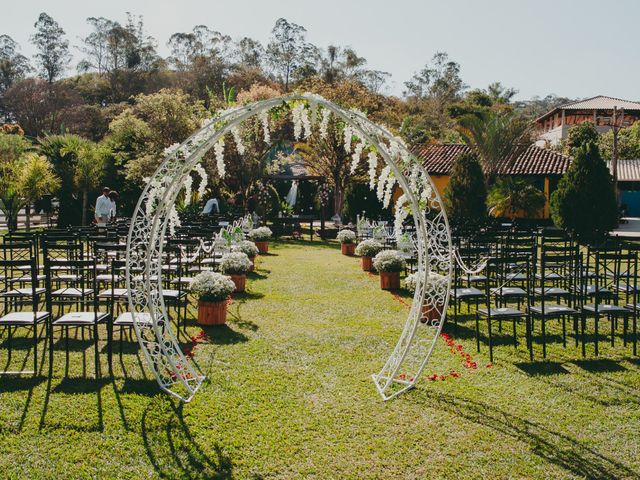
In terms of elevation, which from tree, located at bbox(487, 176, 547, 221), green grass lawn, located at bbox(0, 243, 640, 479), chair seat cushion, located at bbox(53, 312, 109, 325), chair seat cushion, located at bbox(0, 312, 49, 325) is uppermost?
tree, located at bbox(487, 176, 547, 221)

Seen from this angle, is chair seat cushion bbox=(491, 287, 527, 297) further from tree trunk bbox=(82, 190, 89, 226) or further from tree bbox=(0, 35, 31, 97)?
tree bbox=(0, 35, 31, 97)

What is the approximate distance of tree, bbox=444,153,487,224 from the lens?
2233 centimetres

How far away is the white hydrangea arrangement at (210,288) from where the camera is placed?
838cm

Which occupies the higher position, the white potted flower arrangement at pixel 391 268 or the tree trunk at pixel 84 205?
the tree trunk at pixel 84 205

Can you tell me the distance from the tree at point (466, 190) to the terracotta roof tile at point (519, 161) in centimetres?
358

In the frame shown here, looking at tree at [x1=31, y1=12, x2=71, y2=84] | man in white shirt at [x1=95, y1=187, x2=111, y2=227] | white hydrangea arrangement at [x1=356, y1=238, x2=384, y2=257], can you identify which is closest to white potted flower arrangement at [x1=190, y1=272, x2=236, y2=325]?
white hydrangea arrangement at [x1=356, y1=238, x2=384, y2=257]


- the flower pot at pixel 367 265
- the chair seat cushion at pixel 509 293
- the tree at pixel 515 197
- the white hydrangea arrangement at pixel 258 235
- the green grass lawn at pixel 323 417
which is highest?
the tree at pixel 515 197

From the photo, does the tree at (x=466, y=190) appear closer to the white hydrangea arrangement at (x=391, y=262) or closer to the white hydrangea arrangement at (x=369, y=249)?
the white hydrangea arrangement at (x=369, y=249)

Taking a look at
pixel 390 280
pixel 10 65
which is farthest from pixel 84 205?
pixel 10 65

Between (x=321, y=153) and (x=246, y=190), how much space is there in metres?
3.88

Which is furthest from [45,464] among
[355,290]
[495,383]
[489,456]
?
[355,290]

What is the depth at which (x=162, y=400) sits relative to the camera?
5535 mm

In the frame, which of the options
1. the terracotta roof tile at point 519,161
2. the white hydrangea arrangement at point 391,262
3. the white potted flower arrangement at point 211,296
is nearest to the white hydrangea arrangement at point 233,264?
the white potted flower arrangement at point 211,296

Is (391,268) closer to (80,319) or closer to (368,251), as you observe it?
(368,251)
